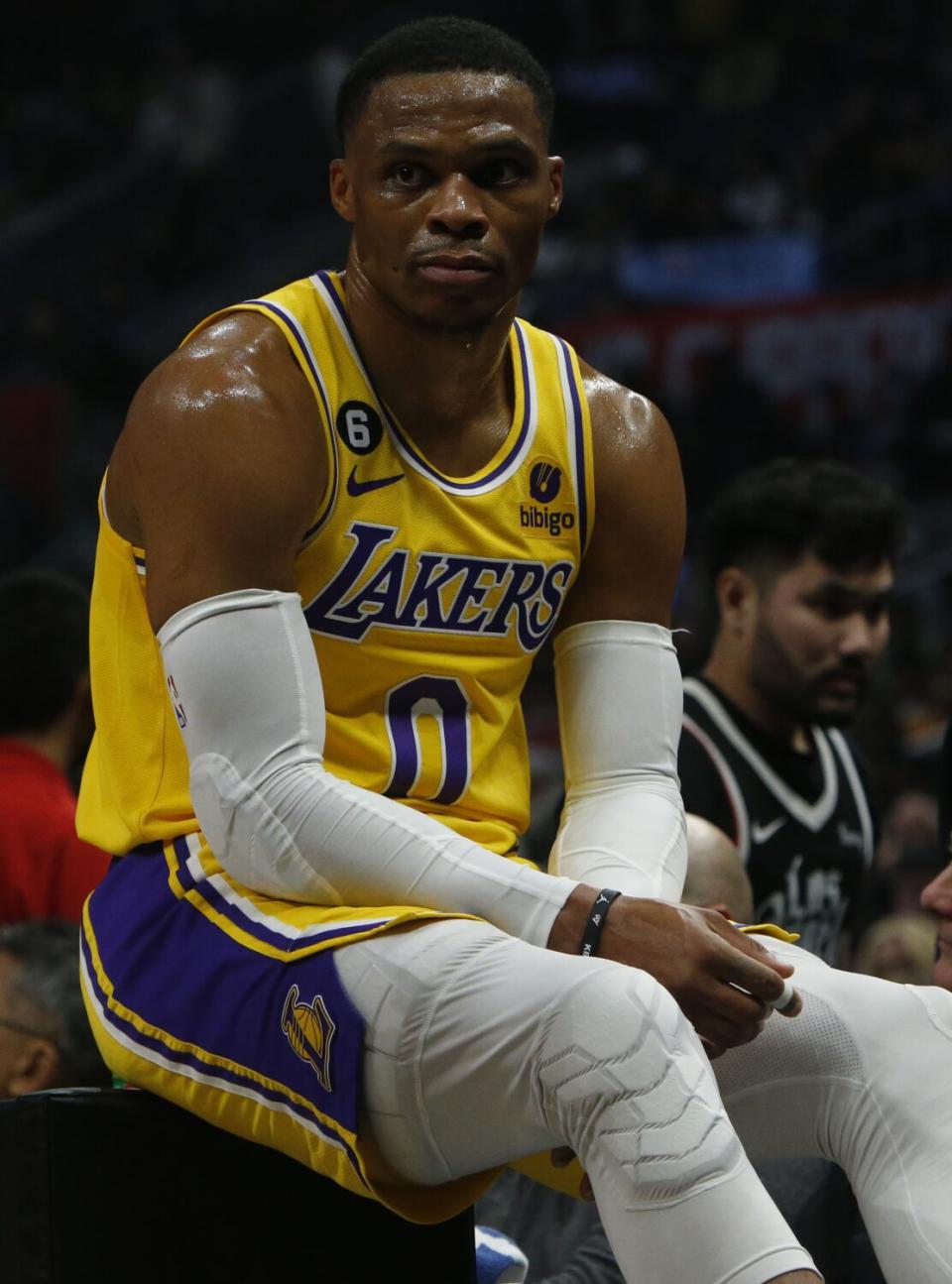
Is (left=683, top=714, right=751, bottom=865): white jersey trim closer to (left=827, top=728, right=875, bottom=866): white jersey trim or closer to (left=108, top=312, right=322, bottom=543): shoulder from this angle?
(left=827, top=728, right=875, bottom=866): white jersey trim

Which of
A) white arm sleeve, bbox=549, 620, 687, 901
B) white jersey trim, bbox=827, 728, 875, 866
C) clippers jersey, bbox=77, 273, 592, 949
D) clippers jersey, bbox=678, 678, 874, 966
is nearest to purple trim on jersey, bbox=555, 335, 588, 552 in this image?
clippers jersey, bbox=77, 273, 592, 949

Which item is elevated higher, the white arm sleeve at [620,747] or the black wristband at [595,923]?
the white arm sleeve at [620,747]

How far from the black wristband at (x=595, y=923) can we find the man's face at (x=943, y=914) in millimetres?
569

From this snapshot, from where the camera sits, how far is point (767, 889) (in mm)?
3889

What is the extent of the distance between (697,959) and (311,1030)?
40 centimetres

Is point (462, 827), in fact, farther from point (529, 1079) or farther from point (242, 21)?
point (242, 21)

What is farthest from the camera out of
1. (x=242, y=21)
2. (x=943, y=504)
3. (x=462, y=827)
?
(x=242, y=21)

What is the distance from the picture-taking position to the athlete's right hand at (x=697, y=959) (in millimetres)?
2012

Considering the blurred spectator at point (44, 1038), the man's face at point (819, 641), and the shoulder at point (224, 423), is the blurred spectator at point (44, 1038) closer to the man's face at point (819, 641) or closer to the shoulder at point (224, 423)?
the shoulder at point (224, 423)

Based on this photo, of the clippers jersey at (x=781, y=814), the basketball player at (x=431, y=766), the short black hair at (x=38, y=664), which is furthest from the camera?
the clippers jersey at (x=781, y=814)

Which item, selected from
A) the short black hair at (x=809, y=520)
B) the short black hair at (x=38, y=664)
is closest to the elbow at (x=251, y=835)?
the short black hair at (x=38, y=664)

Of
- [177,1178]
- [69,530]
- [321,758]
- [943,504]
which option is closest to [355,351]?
Answer: [321,758]

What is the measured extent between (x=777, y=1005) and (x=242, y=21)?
12893 millimetres

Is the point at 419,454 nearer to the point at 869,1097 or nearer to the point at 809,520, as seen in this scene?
the point at 869,1097
